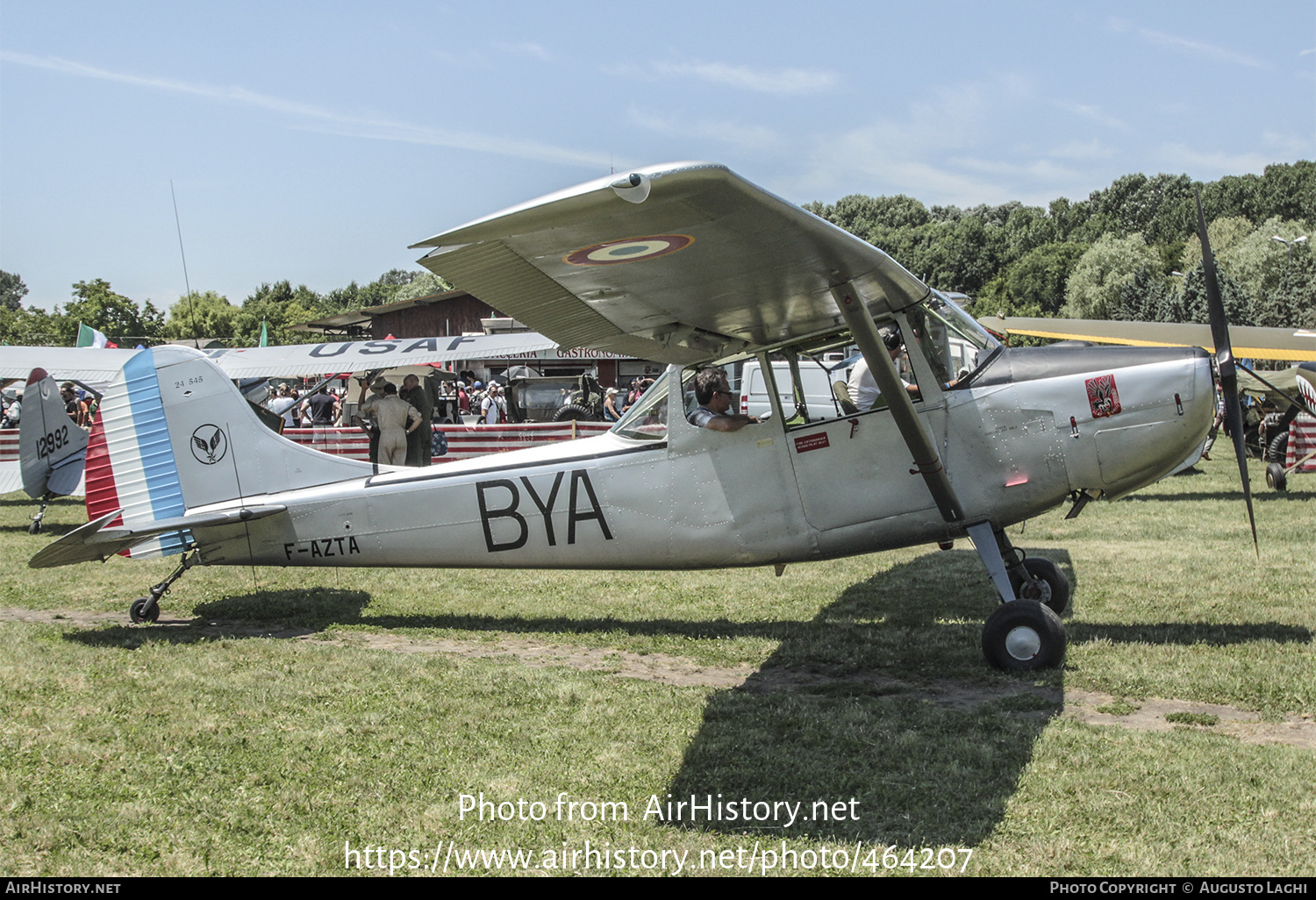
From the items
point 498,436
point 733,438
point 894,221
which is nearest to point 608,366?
point 498,436

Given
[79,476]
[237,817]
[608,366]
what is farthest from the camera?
[608,366]

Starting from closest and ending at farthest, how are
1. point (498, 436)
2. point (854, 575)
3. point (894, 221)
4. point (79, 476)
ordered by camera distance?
point (854, 575), point (79, 476), point (498, 436), point (894, 221)

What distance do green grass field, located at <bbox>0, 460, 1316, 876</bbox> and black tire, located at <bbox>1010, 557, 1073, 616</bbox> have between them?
27 centimetres

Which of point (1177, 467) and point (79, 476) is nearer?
point (1177, 467)

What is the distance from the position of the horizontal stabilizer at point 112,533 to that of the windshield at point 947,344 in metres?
4.95

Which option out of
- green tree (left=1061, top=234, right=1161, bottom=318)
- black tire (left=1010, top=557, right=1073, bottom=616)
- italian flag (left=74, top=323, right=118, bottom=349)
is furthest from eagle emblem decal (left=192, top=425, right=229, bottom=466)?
green tree (left=1061, top=234, right=1161, bottom=318)

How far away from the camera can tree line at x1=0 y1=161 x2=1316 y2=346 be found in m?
58.1

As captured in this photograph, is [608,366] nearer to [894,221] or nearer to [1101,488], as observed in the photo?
[1101,488]

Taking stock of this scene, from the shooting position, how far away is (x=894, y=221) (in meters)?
117

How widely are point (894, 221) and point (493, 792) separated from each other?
120036 mm

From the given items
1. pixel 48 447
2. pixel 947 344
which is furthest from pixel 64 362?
pixel 947 344

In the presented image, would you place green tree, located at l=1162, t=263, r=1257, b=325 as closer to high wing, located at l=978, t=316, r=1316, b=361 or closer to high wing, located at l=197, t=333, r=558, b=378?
high wing, located at l=978, t=316, r=1316, b=361

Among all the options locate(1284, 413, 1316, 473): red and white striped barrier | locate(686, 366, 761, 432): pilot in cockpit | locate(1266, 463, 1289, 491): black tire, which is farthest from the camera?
locate(1284, 413, 1316, 473): red and white striped barrier

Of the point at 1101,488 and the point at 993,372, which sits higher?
the point at 993,372
